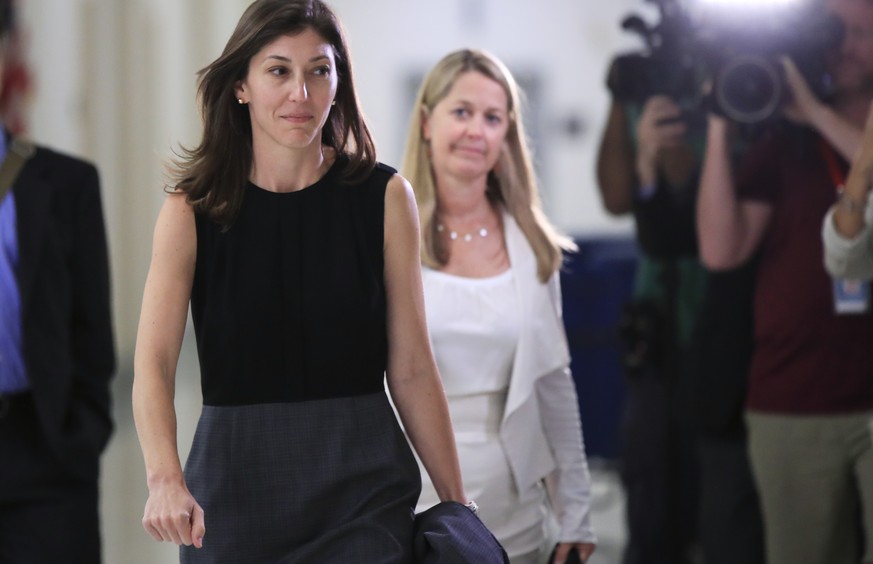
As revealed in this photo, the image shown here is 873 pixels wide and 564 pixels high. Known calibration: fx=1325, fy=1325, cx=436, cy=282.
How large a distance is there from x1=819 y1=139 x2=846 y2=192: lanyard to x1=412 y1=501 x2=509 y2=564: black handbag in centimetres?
197

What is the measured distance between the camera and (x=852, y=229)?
3252 mm

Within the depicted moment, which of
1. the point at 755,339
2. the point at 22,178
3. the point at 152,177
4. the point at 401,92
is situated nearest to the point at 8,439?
the point at 22,178

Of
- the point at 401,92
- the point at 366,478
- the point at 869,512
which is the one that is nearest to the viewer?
the point at 366,478

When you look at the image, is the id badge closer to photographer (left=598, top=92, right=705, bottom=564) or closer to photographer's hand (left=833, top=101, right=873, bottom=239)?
photographer's hand (left=833, top=101, right=873, bottom=239)

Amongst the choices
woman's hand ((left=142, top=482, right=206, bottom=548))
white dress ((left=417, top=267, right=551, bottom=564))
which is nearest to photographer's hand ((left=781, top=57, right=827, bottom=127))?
white dress ((left=417, top=267, right=551, bottom=564))

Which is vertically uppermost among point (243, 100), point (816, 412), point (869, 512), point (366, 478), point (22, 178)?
point (243, 100)

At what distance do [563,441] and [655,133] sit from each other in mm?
1386

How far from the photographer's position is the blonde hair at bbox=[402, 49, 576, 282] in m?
2.97

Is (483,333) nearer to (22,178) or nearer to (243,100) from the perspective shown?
(243,100)

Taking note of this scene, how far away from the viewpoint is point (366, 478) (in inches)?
76.7

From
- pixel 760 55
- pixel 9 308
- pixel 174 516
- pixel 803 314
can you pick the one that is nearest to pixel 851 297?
pixel 803 314

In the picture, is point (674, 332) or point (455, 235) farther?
point (674, 332)

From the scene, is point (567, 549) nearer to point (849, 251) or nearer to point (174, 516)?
point (849, 251)

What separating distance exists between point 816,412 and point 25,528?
2.04 metres
